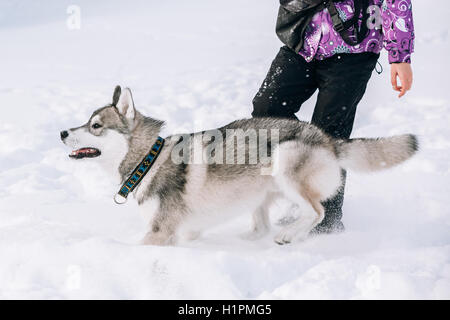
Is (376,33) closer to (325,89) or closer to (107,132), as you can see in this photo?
(325,89)

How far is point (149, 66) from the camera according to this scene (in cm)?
955

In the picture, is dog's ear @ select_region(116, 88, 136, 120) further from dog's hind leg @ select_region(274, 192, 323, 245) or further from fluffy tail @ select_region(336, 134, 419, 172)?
fluffy tail @ select_region(336, 134, 419, 172)

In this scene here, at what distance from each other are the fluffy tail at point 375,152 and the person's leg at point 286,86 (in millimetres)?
483

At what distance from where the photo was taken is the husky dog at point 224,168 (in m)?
2.67

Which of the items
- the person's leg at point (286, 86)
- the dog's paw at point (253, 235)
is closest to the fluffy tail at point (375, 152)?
the person's leg at point (286, 86)

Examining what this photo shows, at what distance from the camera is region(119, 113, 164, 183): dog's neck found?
276 cm

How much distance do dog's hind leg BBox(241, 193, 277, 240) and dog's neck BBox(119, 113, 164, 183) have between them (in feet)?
2.80

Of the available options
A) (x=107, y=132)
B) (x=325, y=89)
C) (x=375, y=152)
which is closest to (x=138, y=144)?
(x=107, y=132)

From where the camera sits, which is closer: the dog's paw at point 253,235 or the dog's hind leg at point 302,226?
the dog's hind leg at point 302,226

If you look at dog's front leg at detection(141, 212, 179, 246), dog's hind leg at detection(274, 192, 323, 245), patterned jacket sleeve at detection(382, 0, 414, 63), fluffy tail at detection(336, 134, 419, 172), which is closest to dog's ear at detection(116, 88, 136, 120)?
dog's front leg at detection(141, 212, 179, 246)

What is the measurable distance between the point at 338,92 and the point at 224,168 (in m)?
0.88

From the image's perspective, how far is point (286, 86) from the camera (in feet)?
9.85

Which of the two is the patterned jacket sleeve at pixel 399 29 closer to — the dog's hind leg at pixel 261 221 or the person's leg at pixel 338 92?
the person's leg at pixel 338 92
